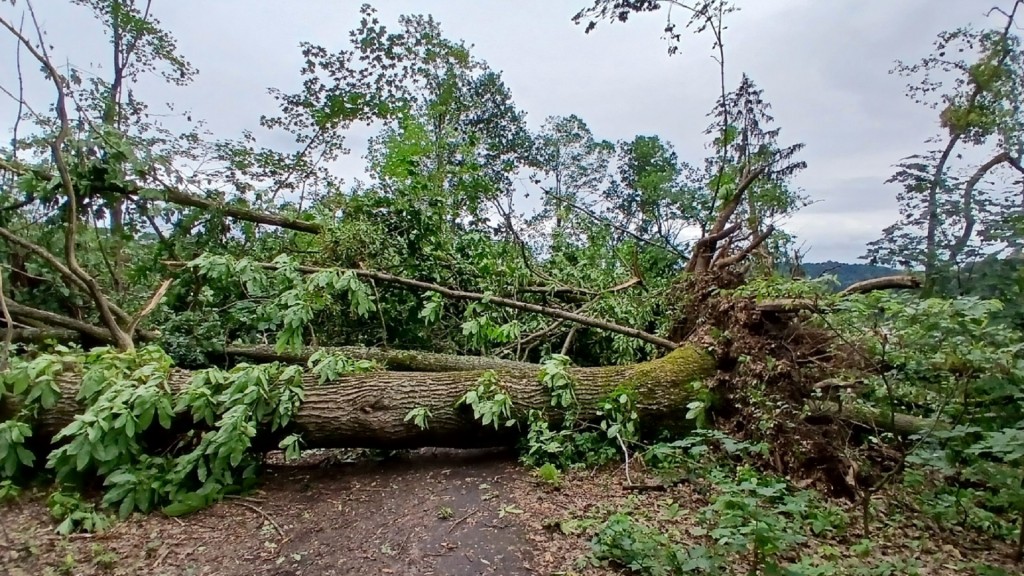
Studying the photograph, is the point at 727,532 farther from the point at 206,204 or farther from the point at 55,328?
the point at 55,328

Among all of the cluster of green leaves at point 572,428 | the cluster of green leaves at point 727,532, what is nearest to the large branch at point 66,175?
the cluster of green leaves at point 572,428

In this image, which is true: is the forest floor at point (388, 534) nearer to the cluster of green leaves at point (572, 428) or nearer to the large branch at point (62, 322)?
the cluster of green leaves at point (572, 428)

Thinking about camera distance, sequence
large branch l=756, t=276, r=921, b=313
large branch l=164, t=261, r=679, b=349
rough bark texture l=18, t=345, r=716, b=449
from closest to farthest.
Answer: large branch l=756, t=276, r=921, b=313 → rough bark texture l=18, t=345, r=716, b=449 → large branch l=164, t=261, r=679, b=349

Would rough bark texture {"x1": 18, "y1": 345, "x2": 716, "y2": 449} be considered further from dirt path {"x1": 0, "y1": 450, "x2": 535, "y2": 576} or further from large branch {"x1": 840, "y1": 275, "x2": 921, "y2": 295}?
large branch {"x1": 840, "y1": 275, "x2": 921, "y2": 295}

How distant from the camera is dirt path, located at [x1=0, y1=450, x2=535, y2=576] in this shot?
84.5 inches

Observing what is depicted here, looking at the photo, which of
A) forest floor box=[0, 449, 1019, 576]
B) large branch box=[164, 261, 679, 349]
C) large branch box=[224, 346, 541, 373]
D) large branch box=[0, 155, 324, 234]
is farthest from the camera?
large branch box=[224, 346, 541, 373]

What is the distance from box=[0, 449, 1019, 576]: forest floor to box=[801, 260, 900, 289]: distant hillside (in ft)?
5.11

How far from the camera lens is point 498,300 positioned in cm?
455

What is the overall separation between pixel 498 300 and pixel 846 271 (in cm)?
268

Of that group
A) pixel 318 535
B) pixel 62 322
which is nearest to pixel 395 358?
pixel 318 535

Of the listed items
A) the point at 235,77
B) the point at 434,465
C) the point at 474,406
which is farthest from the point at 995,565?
the point at 235,77

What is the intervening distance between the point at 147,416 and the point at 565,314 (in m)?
3.07

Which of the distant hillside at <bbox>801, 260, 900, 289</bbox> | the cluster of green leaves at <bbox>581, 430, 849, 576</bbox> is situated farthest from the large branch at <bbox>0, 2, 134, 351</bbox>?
the distant hillside at <bbox>801, 260, 900, 289</bbox>

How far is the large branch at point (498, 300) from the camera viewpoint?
420 cm
